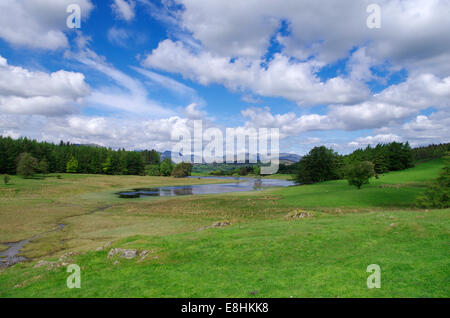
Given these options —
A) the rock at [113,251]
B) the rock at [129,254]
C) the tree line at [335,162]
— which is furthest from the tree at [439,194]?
the tree line at [335,162]

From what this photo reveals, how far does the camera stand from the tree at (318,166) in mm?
96750

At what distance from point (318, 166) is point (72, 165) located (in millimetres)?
119582

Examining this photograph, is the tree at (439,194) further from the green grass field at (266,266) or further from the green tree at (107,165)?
the green tree at (107,165)

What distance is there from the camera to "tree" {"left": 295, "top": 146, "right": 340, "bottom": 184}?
96.8m

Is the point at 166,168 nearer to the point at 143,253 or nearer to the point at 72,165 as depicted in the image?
the point at 72,165

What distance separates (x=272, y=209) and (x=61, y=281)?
32.8 m

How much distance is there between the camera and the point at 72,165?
119375 millimetres

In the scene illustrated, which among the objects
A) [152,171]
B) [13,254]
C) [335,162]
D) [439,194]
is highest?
[335,162]

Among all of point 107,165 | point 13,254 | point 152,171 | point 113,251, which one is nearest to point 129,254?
point 113,251

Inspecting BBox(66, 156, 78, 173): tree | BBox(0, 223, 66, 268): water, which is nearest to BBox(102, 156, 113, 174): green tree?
BBox(66, 156, 78, 173): tree

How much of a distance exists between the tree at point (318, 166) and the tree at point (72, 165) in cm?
11272
